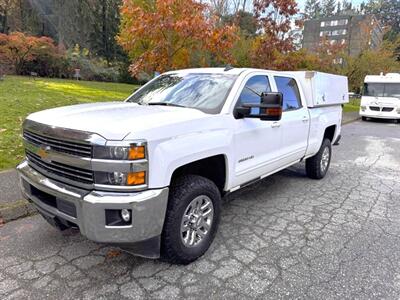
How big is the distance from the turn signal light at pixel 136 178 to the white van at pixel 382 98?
17866mm

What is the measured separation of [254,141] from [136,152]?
1.75 meters

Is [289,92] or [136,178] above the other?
[289,92]

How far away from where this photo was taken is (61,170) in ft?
9.04

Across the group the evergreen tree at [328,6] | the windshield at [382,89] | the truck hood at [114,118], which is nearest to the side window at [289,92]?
the truck hood at [114,118]

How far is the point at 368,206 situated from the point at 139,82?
2663 cm

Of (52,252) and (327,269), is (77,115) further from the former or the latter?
(327,269)

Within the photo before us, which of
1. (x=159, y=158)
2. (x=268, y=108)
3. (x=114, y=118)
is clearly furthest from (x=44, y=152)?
(x=268, y=108)

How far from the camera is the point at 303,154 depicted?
207 inches

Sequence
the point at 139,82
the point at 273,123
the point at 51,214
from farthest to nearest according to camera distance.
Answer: the point at 139,82
the point at 273,123
the point at 51,214

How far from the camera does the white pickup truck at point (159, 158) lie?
2500 mm

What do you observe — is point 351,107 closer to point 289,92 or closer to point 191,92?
point 289,92

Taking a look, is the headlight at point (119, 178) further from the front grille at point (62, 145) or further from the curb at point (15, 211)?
the curb at point (15, 211)

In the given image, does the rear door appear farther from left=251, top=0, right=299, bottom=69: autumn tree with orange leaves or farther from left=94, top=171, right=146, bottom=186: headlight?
left=251, top=0, right=299, bottom=69: autumn tree with orange leaves

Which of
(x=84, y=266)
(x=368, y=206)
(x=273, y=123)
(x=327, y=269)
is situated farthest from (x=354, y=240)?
(x=84, y=266)
